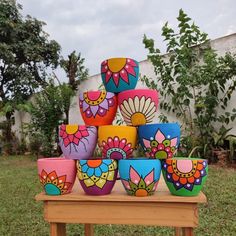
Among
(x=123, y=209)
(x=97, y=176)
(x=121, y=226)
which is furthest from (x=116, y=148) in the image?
(x=121, y=226)

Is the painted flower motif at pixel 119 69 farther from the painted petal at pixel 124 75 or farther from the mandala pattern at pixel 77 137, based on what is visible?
the mandala pattern at pixel 77 137

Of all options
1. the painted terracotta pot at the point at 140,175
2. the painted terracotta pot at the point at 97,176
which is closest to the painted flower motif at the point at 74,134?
the painted terracotta pot at the point at 97,176

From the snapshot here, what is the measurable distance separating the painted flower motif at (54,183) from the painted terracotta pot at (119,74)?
45 centimetres

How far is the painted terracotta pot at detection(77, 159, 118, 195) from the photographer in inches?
50.3

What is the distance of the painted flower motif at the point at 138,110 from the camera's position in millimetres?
1377

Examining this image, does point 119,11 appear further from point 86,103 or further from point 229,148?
point 86,103

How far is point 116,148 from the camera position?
4.33 feet

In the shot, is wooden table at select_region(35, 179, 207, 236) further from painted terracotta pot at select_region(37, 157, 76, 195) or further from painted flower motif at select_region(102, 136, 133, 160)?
painted flower motif at select_region(102, 136, 133, 160)

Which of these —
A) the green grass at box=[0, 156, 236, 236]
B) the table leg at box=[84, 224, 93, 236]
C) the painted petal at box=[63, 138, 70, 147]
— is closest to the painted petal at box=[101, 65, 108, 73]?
the painted petal at box=[63, 138, 70, 147]

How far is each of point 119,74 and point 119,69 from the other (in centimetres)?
2

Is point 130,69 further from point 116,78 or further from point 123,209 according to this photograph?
point 123,209

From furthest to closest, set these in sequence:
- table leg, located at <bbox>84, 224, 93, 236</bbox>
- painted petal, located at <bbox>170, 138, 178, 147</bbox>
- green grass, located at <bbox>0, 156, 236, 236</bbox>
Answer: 1. green grass, located at <bbox>0, 156, 236, 236</bbox>
2. table leg, located at <bbox>84, 224, 93, 236</bbox>
3. painted petal, located at <bbox>170, 138, 178, 147</bbox>

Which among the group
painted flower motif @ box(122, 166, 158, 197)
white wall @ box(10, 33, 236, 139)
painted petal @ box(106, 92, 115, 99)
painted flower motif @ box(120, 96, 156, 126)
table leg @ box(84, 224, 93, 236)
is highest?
white wall @ box(10, 33, 236, 139)

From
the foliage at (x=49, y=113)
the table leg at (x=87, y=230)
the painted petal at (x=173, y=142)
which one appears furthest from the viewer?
the foliage at (x=49, y=113)
